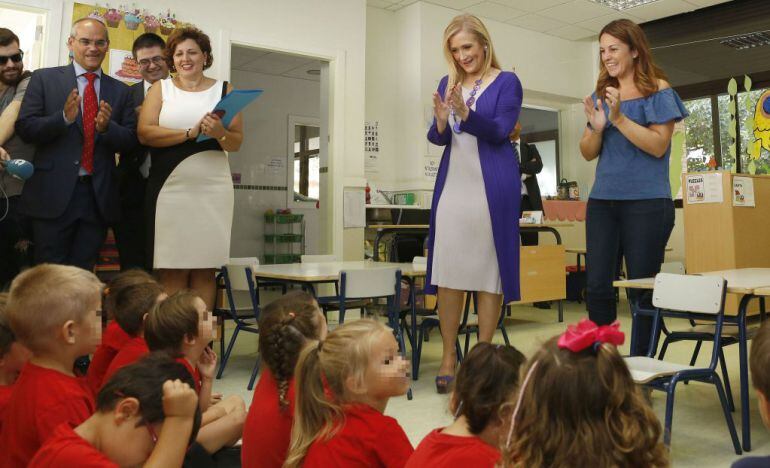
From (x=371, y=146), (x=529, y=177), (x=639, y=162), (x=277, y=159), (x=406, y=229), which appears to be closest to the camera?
(x=639, y=162)

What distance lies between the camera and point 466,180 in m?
2.60

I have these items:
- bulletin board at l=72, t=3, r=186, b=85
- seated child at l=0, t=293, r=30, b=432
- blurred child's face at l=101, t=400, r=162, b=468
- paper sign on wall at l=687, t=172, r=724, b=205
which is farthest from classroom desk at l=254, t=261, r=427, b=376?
paper sign on wall at l=687, t=172, r=724, b=205

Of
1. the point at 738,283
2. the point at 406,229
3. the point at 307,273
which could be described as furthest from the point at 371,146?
the point at 738,283

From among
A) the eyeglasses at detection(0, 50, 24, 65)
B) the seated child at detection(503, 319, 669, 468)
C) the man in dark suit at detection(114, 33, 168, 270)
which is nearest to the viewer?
the seated child at detection(503, 319, 669, 468)

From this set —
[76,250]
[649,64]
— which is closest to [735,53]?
[649,64]

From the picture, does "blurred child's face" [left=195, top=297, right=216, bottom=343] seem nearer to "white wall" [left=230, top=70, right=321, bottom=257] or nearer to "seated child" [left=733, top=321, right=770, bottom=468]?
"seated child" [left=733, top=321, right=770, bottom=468]

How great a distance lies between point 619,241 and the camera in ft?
7.82

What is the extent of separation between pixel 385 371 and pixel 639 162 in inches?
59.6

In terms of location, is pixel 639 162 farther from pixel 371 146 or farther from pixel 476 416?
pixel 371 146

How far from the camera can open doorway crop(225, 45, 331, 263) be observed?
7.79 m

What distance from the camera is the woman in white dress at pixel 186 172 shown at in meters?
2.83

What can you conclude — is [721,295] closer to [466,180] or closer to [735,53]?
[466,180]

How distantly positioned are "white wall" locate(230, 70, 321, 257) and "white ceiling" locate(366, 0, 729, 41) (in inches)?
80.2

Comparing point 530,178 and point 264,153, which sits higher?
point 264,153
